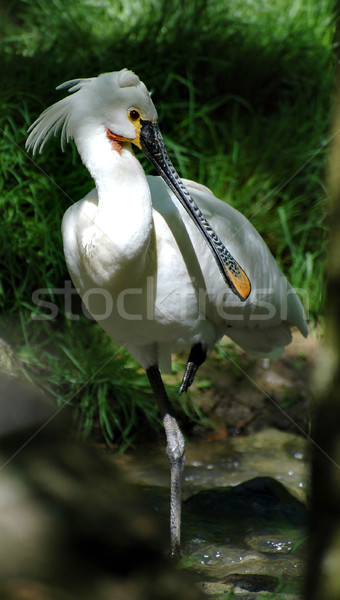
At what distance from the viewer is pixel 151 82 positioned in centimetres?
530

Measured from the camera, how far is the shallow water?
3156 mm

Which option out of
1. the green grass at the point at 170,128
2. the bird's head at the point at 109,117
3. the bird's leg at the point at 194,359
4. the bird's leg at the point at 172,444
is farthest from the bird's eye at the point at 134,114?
the green grass at the point at 170,128

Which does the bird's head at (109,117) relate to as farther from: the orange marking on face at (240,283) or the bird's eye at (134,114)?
the orange marking on face at (240,283)

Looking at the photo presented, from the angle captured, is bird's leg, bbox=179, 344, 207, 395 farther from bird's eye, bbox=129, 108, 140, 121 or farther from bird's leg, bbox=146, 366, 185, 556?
bird's eye, bbox=129, 108, 140, 121

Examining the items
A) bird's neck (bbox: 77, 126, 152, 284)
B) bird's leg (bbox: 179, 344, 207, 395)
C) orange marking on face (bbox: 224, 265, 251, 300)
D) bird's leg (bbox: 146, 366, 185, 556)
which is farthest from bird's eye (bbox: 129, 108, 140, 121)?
bird's leg (bbox: 146, 366, 185, 556)

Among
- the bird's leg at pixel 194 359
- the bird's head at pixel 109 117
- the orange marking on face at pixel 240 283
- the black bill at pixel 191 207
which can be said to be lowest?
the bird's leg at pixel 194 359

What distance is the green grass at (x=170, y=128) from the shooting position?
441cm

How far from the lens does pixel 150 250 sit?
306 cm

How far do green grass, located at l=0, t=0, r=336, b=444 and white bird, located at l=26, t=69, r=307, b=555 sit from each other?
1015 millimetres

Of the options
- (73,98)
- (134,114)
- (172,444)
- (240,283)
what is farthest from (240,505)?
(73,98)

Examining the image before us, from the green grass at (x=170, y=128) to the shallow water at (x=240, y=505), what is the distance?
0.39 metres

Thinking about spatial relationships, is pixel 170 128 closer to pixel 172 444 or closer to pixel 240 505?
pixel 172 444

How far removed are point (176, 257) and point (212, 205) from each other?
55 centimetres

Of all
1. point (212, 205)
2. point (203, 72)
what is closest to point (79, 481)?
point (212, 205)
